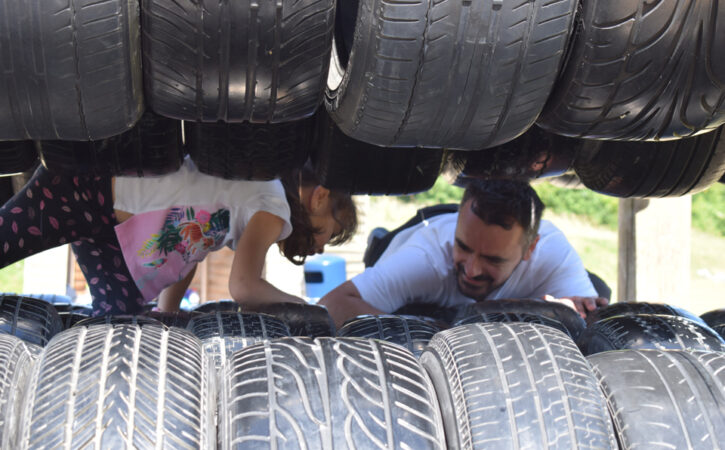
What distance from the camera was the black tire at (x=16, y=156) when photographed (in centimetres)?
171

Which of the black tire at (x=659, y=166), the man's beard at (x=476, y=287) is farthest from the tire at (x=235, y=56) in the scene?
the man's beard at (x=476, y=287)

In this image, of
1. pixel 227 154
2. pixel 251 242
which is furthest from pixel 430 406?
pixel 251 242

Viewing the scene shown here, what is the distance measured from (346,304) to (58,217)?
106 centimetres

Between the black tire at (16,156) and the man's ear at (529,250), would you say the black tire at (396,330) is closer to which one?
the black tire at (16,156)

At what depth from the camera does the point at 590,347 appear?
1.58 meters

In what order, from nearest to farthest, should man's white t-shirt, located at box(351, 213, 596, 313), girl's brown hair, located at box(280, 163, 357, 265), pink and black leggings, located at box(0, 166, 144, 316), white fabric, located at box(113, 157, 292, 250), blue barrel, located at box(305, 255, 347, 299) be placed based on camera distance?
pink and black leggings, located at box(0, 166, 144, 316), white fabric, located at box(113, 157, 292, 250), girl's brown hair, located at box(280, 163, 357, 265), man's white t-shirt, located at box(351, 213, 596, 313), blue barrel, located at box(305, 255, 347, 299)

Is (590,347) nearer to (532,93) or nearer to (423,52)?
(532,93)

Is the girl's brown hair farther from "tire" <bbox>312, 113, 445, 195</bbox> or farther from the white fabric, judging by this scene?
"tire" <bbox>312, 113, 445, 195</bbox>

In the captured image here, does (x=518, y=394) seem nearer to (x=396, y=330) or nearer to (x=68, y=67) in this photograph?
(x=396, y=330)

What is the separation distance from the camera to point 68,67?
109cm

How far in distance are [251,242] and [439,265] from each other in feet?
3.07

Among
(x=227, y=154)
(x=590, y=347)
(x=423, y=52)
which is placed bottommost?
(x=590, y=347)

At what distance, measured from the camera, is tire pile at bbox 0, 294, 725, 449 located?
38.6 inches

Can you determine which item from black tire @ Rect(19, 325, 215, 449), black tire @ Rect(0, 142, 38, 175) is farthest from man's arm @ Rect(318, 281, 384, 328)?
black tire @ Rect(19, 325, 215, 449)
